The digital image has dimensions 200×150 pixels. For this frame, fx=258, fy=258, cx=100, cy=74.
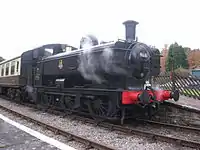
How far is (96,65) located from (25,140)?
131 inches

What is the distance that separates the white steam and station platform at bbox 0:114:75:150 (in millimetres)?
2670

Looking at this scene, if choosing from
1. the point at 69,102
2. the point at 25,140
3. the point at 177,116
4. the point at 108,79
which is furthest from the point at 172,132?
the point at 69,102

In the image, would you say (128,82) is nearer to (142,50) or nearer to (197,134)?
(142,50)

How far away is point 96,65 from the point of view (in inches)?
335

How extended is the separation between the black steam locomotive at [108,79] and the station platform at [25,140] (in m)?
2.21

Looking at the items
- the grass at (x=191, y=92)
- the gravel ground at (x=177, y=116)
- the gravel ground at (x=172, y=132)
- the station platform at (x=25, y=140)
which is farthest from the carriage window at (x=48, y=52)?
the grass at (x=191, y=92)

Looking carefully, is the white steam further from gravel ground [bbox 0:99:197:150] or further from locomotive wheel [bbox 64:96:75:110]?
gravel ground [bbox 0:99:197:150]

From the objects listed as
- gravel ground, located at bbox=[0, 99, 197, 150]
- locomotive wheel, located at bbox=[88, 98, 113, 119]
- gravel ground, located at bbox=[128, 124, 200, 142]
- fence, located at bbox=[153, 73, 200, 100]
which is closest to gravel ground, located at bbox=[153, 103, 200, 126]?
gravel ground, located at bbox=[128, 124, 200, 142]

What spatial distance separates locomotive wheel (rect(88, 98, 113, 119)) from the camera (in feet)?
26.1

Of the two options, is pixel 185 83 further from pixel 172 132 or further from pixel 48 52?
pixel 48 52

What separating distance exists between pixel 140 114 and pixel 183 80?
4110mm

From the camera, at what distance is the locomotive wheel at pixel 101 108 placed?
797 centimetres

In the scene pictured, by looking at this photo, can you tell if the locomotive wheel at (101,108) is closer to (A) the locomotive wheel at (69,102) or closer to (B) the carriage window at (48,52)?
(A) the locomotive wheel at (69,102)

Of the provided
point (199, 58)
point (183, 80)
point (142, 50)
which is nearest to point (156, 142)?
point (142, 50)
